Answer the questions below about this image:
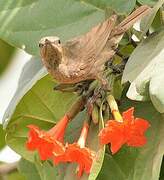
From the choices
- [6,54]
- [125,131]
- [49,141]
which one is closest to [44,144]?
[49,141]

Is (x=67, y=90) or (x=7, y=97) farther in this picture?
(x=7, y=97)

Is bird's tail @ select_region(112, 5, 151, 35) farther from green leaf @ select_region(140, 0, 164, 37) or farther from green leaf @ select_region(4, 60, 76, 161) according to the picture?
green leaf @ select_region(4, 60, 76, 161)

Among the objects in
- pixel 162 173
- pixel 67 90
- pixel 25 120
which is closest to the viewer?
pixel 162 173

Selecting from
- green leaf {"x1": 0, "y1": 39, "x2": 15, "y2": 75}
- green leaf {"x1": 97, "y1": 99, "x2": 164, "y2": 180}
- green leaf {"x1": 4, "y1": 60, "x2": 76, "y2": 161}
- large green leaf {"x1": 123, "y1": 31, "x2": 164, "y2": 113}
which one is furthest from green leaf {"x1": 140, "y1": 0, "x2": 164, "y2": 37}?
green leaf {"x1": 0, "y1": 39, "x2": 15, "y2": 75}

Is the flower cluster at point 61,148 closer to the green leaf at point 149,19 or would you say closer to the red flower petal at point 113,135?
the red flower petal at point 113,135

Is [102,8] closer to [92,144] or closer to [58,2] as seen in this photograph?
[58,2]

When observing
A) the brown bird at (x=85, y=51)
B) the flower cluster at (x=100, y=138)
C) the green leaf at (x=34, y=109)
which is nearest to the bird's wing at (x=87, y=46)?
the brown bird at (x=85, y=51)

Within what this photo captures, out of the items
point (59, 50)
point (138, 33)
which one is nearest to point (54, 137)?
point (59, 50)
